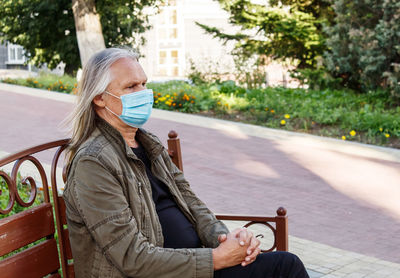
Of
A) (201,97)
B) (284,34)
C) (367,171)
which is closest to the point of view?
(367,171)

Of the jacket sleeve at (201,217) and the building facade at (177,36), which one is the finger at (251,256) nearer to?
the jacket sleeve at (201,217)

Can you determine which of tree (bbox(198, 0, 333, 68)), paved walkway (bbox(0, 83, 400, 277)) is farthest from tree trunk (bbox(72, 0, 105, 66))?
tree (bbox(198, 0, 333, 68))

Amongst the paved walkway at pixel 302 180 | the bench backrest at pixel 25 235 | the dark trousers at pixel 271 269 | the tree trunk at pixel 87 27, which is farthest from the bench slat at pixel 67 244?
the tree trunk at pixel 87 27

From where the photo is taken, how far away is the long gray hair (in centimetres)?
281

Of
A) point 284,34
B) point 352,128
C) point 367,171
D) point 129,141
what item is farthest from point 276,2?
point 129,141

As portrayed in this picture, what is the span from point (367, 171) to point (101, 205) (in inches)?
280

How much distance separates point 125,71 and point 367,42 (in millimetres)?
Answer: 12279

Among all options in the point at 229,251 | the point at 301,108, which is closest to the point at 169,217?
the point at 229,251

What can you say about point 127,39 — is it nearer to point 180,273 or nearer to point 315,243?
point 315,243

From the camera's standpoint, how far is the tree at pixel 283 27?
16906mm

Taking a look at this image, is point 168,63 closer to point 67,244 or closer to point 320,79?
point 320,79

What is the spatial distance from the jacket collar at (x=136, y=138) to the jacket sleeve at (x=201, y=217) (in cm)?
17

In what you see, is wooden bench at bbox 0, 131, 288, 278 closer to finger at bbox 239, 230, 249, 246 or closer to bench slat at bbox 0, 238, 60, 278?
bench slat at bbox 0, 238, 60, 278

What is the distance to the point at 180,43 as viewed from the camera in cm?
4806
